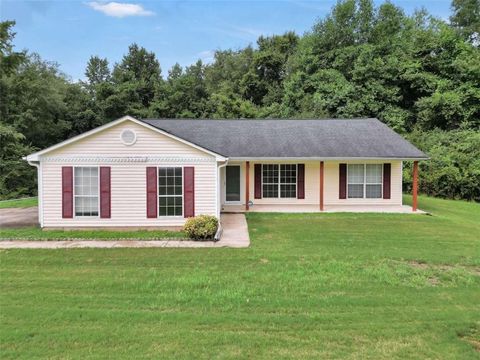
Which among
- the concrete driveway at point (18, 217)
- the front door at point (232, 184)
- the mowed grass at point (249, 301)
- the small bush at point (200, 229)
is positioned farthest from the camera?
the front door at point (232, 184)

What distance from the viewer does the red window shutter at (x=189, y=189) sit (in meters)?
12.0

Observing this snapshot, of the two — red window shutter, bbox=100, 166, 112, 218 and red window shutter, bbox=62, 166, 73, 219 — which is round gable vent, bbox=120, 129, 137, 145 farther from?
red window shutter, bbox=62, 166, 73, 219

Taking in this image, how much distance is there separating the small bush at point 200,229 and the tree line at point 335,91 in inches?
675

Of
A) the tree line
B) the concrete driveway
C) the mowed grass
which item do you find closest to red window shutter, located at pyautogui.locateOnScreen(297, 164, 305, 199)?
the mowed grass

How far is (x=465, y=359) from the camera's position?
429 centimetres

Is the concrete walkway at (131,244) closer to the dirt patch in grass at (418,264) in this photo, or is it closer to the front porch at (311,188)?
the dirt patch in grass at (418,264)

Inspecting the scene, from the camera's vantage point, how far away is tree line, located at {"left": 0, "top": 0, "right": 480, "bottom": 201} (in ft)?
85.3

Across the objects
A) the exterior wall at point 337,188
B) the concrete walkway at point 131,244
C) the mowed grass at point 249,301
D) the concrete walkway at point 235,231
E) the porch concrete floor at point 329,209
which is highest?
the exterior wall at point 337,188

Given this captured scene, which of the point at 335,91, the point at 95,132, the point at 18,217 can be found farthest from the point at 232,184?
the point at 335,91

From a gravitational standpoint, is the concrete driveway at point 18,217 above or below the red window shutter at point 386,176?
below

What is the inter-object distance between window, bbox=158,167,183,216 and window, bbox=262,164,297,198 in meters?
5.89

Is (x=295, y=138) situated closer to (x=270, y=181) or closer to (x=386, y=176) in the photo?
(x=270, y=181)

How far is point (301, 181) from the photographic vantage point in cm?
1689

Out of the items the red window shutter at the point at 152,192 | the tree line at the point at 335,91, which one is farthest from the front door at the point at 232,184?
the tree line at the point at 335,91
